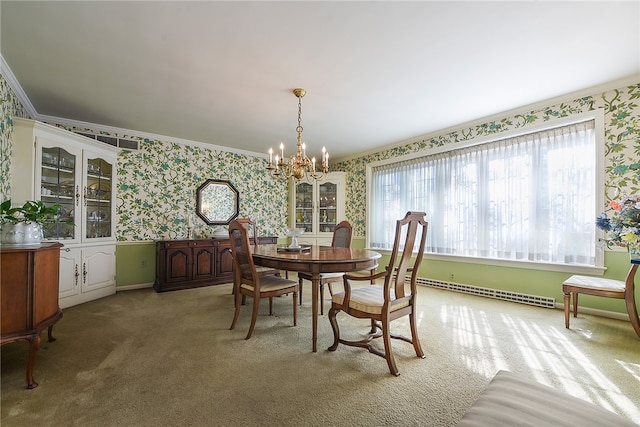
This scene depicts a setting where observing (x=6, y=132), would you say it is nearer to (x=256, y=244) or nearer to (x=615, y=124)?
(x=256, y=244)

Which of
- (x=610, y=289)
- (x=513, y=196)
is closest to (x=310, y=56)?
(x=513, y=196)

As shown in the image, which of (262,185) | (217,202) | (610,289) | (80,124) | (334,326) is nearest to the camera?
(334,326)

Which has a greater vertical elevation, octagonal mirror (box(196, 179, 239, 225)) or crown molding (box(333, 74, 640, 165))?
crown molding (box(333, 74, 640, 165))

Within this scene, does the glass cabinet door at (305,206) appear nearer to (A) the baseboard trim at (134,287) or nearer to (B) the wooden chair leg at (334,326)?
(A) the baseboard trim at (134,287)

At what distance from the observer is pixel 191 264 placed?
170 inches

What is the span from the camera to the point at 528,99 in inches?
127

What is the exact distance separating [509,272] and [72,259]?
5.52 meters

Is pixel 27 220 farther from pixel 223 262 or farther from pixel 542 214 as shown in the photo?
pixel 542 214

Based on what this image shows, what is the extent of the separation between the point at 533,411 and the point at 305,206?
5.18m

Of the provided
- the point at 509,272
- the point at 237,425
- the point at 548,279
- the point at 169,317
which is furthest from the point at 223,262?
the point at 548,279

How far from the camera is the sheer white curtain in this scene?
10.2 feet

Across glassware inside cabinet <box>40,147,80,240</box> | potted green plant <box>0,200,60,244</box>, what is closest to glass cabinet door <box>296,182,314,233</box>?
glassware inside cabinet <box>40,147,80,240</box>

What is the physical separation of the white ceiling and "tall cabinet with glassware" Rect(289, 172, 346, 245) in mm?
2096

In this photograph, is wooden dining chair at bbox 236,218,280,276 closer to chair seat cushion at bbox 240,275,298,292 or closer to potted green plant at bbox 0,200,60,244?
chair seat cushion at bbox 240,275,298,292
